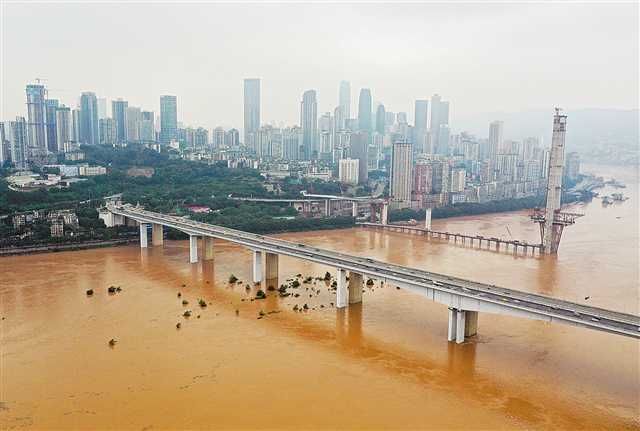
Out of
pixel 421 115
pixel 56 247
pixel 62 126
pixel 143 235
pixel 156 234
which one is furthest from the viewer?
pixel 421 115

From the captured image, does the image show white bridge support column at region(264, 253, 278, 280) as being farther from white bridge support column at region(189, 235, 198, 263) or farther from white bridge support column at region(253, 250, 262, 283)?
white bridge support column at region(189, 235, 198, 263)

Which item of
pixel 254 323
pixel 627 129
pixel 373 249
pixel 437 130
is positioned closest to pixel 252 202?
pixel 373 249

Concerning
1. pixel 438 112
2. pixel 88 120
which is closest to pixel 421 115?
pixel 438 112

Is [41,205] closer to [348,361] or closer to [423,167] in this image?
[348,361]

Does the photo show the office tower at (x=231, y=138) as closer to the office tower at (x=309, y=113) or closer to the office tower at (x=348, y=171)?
the office tower at (x=309, y=113)

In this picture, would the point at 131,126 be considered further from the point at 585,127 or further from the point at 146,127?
the point at 585,127

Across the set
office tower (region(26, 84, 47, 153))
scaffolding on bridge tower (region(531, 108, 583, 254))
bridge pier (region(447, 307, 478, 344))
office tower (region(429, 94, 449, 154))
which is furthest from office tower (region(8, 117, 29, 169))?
office tower (region(429, 94, 449, 154))
